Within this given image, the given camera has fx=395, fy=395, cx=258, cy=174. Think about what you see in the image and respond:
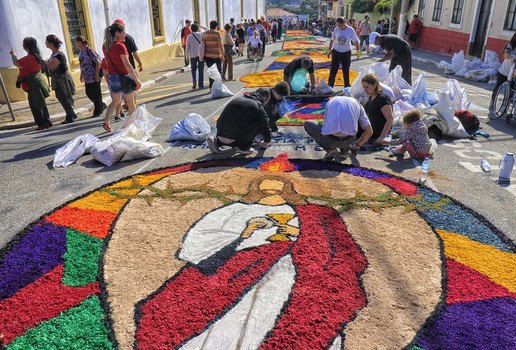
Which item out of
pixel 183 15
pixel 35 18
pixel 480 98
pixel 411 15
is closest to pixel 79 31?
pixel 35 18

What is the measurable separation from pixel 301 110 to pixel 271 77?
4681mm

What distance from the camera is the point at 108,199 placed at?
14.8 feet

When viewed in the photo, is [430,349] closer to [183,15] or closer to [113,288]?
[113,288]

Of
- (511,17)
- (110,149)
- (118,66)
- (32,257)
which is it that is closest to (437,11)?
(511,17)

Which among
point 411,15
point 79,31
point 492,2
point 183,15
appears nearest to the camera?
point 79,31

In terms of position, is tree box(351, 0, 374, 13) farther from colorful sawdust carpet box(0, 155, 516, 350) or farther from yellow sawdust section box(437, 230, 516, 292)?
yellow sawdust section box(437, 230, 516, 292)

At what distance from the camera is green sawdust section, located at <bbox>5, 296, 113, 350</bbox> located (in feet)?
8.20

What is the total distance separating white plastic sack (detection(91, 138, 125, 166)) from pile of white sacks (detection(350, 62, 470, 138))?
14.0ft

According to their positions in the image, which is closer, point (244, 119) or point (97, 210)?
point (97, 210)

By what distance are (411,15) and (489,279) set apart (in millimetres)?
25060

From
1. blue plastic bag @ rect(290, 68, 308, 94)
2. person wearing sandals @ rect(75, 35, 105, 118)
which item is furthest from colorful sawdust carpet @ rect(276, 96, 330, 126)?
person wearing sandals @ rect(75, 35, 105, 118)

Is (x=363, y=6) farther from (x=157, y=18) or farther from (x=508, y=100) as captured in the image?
(x=508, y=100)

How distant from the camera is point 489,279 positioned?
3.07 meters

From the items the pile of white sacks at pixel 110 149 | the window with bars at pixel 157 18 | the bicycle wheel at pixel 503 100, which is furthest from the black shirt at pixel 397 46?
the window with bars at pixel 157 18
